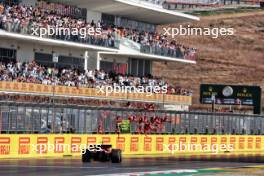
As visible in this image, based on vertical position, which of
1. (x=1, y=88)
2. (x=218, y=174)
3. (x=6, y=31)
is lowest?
(x=218, y=174)

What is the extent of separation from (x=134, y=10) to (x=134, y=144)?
78.8 feet

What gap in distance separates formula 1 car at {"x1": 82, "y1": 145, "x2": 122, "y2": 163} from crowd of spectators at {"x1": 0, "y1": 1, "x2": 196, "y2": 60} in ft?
59.1

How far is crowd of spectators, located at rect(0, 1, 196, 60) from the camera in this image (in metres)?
52.5

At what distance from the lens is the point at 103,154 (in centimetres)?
3603

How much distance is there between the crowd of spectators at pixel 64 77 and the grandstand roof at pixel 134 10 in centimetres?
569

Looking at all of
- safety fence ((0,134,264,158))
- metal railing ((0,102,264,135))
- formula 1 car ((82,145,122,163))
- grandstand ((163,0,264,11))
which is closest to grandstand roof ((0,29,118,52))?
metal railing ((0,102,264,135))

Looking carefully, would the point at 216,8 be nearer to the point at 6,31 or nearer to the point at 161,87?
the point at 161,87

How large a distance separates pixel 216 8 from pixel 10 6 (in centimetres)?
8766

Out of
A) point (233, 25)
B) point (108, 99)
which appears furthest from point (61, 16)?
point (233, 25)

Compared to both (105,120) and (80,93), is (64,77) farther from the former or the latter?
(105,120)

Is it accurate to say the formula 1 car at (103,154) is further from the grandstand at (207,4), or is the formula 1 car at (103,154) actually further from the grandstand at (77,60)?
the grandstand at (207,4)

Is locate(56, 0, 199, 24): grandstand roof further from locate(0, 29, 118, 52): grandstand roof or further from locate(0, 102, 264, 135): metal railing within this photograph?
locate(0, 102, 264, 135): metal railing

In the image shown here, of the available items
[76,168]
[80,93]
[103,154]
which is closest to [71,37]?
[80,93]

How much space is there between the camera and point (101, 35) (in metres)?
62.2
